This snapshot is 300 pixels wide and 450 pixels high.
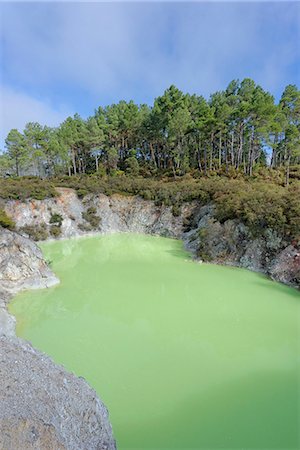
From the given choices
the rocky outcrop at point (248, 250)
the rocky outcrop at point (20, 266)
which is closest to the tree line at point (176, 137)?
the rocky outcrop at point (248, 250)

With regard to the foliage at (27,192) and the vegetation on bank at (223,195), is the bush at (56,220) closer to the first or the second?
the vegetation on bank at (223,195)

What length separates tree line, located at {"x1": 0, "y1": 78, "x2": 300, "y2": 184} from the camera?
88.9 ft

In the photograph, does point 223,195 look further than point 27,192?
No

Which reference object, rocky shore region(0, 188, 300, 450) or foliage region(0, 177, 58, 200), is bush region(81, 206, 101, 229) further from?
foliage region(0, 177, 58, 200)

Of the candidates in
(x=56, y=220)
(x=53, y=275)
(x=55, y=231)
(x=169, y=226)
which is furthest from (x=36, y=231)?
(x=169, y=226)

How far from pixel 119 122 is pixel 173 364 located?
122ft

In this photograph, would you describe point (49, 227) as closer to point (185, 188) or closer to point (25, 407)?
point (185, 188)

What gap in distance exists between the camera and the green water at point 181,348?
4.75 meters

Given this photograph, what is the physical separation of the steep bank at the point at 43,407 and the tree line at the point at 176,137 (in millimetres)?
25209

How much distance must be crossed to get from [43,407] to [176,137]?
3046 centimetres

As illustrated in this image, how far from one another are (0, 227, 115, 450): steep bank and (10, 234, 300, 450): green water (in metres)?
0.65

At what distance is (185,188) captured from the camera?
930 inches

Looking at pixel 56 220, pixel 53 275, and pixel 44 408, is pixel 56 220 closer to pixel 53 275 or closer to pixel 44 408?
pixel 53 275

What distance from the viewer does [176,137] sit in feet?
103
